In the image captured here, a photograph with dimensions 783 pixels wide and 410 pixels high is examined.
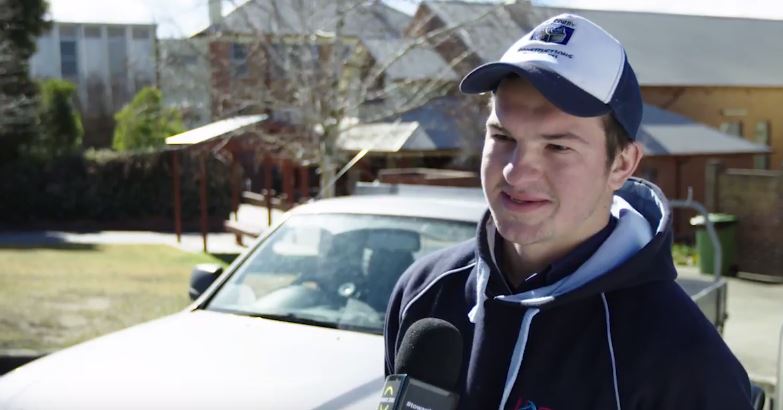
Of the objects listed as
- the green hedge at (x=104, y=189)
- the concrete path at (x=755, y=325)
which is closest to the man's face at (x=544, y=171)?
the concrete path at (x=755, y=325)

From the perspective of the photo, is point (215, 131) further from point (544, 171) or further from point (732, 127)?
point (732, 127)

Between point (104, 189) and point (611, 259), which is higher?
point (611, 259)

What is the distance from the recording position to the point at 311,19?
13.3 metres

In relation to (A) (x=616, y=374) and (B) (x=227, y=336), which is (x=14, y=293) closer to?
(B) (x=227, y=336)

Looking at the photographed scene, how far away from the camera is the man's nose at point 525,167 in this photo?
1820 millimetres

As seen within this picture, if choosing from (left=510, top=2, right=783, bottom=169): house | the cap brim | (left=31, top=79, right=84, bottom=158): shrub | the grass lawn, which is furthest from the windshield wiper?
(left=31, top=79, right=84, bottom=158): shrub

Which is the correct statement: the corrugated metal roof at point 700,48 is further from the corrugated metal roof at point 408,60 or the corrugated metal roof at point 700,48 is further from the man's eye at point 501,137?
the man's eye at point 501,137

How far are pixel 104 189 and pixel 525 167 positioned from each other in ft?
86.5

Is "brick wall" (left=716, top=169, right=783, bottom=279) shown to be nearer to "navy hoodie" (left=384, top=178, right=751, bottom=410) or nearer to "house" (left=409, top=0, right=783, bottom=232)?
"house" (left=409, top=0, right=783, bottom=232)

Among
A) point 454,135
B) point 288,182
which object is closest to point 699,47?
point 454,135

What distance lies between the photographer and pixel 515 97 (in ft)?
6.10

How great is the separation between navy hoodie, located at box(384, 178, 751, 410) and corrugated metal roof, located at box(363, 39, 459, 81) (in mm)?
11520

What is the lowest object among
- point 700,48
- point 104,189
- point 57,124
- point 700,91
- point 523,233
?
point 104,189

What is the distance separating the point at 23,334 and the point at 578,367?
8561 millimetres
